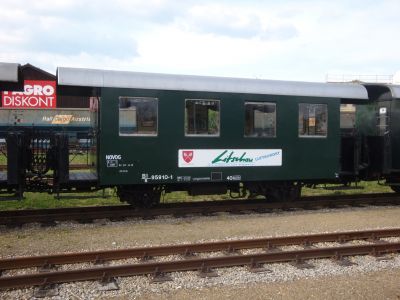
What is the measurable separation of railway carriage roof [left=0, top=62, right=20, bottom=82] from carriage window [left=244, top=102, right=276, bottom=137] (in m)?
5.06

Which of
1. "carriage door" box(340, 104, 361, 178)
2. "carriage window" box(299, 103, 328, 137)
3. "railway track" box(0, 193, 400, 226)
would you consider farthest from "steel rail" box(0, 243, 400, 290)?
"carriage door" box(340, 104, 361, 178)

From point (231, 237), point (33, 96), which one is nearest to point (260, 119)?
point (231, 237)

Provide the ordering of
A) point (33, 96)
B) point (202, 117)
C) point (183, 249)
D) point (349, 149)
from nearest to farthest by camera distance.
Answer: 1. point (183, 249)
2. point (202, 117)
3. point (349, 149)
4. point (33, 96)

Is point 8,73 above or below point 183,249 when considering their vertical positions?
above

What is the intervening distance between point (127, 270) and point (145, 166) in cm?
415

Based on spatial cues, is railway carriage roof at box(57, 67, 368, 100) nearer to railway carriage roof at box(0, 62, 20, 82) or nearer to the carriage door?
railway carriage roof at box(0, 62, 20, 82)

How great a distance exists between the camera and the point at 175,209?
10.7 meters

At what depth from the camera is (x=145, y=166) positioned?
10.3 meters

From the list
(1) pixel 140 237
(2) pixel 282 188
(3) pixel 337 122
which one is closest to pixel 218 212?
(2) pixel 282 188

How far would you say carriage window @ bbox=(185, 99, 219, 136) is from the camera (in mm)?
10523

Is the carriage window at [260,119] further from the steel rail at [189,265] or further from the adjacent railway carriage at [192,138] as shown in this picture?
the steel rail at [189,265]

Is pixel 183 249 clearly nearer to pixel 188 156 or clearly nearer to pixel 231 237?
pixel 231 237

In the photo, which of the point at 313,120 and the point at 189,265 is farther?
the point at 313,120

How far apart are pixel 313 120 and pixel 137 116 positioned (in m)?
4.45
